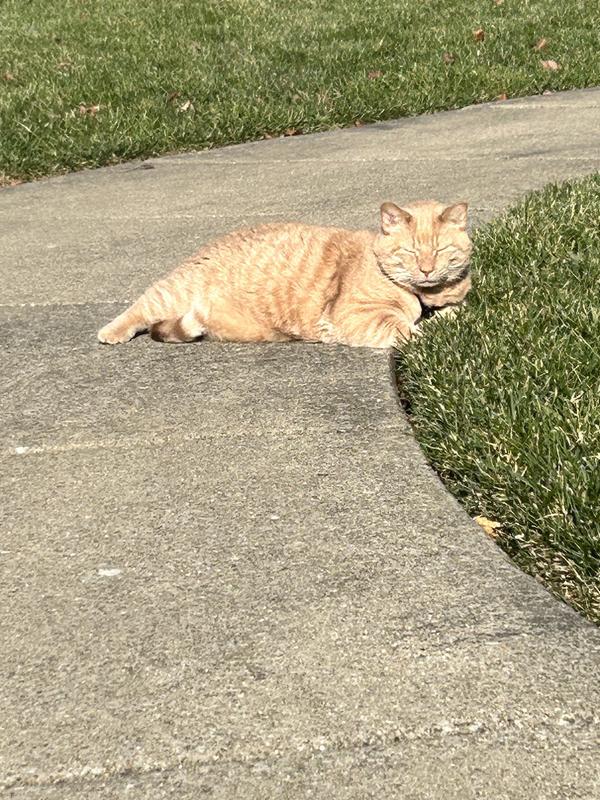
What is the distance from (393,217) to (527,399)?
1.53m

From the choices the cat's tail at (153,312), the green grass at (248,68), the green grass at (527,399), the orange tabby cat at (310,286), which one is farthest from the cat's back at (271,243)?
the green grass at (248,68)

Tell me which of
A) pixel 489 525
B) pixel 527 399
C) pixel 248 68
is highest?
pixel 527 399

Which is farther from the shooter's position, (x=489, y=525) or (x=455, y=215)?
(x=455, y=215)

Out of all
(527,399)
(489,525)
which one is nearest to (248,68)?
(527,399)

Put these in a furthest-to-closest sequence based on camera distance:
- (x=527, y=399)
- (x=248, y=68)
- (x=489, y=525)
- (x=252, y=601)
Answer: (x=248, y=68), (x=527, y=399), (x=489, y=525), (x=252, y=601)

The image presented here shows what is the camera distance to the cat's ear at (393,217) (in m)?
5.61

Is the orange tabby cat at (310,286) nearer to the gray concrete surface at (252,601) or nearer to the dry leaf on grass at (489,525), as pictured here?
the gray concrete surface at (252,601)

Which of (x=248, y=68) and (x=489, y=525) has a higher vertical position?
(x=489, y=525)

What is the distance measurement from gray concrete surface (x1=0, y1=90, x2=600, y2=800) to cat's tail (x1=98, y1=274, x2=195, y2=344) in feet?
0.50

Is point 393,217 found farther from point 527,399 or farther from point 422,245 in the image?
point 527,399

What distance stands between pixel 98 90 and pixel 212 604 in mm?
8140

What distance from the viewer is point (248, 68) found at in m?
11.4

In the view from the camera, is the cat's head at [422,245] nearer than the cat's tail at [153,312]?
Yes

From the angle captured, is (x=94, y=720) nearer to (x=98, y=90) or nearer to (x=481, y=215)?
(x=481, y=215)
